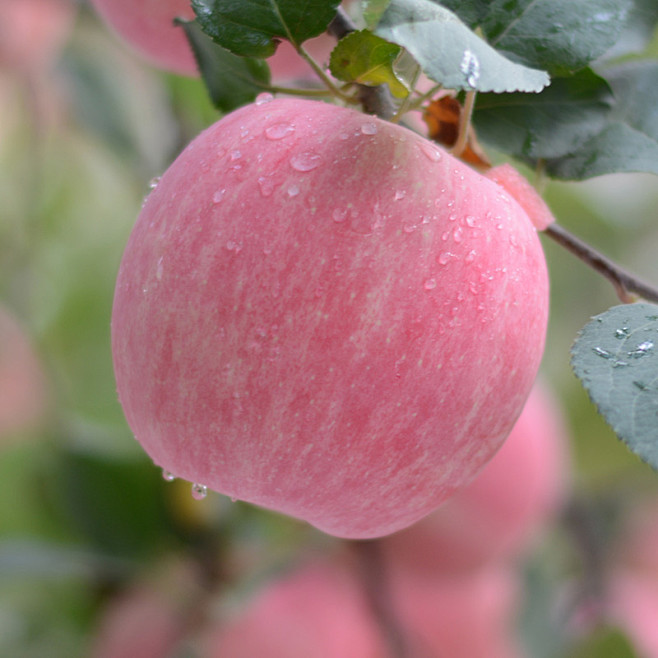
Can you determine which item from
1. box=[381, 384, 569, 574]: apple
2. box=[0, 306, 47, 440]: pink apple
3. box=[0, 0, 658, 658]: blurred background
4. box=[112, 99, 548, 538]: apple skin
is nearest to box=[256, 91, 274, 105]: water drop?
box=[112, 99, 548, 538]: apple skin

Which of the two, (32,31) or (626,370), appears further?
(32,31)

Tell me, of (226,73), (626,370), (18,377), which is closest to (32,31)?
(18,377)

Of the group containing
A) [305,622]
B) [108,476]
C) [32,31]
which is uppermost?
[32,31]

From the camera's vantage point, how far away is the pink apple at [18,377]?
3.43 feet

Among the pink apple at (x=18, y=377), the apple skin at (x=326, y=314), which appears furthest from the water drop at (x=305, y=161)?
the pink apple at (x=18, y=377)

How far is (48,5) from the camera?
1166 mm

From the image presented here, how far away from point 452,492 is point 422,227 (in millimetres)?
129

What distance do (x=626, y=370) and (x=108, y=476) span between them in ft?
2.28

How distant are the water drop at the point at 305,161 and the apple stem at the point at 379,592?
23.5 inches

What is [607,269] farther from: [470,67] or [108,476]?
[108,476]

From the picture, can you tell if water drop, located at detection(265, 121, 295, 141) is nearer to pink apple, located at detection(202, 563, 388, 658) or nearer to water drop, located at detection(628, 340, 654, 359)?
water drop, located at detection(628, 340, 654, 359)

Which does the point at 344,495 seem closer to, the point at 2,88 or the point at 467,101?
the point at 467,101

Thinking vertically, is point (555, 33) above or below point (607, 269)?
above

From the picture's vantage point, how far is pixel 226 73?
1.38 ft
